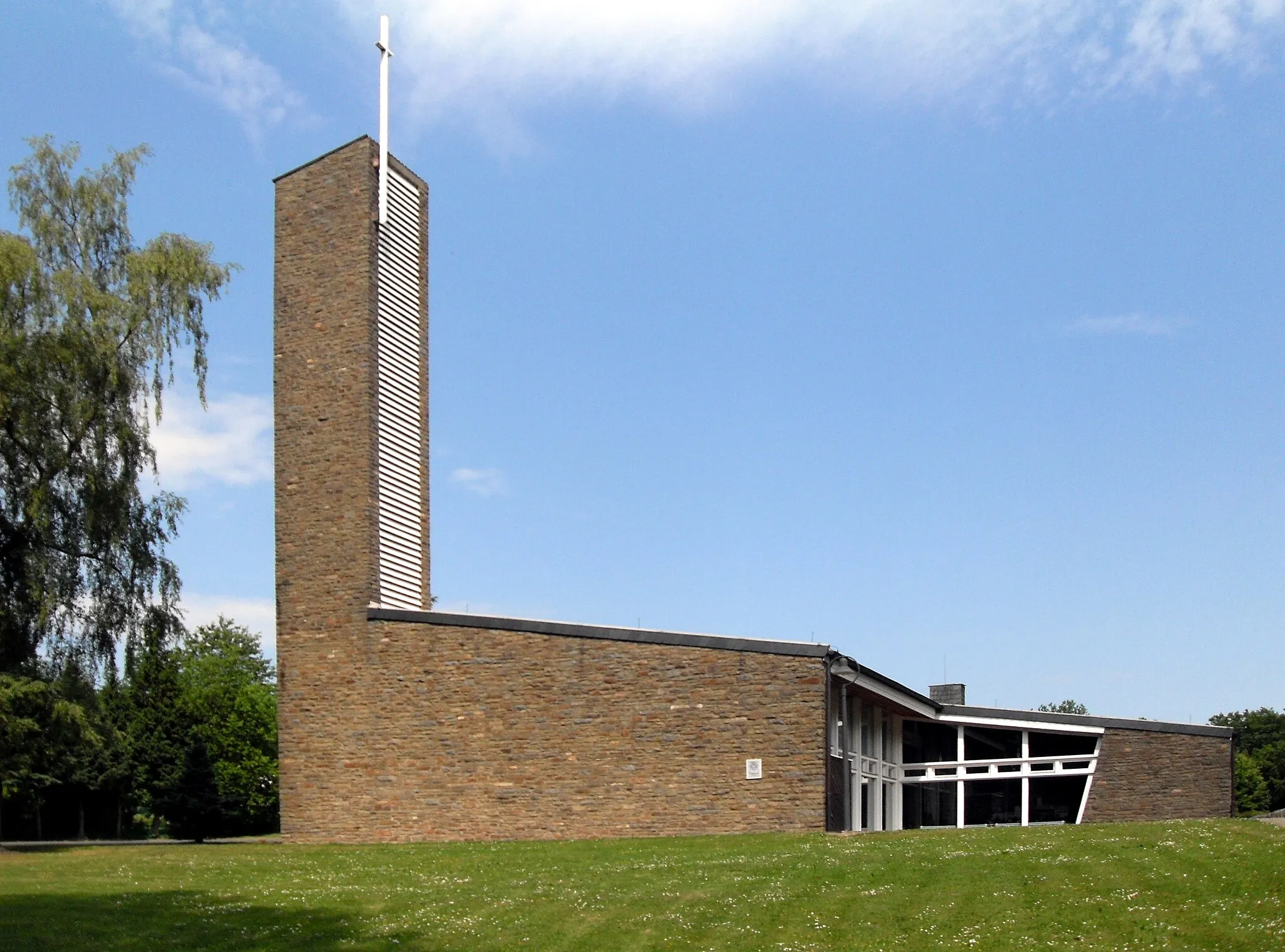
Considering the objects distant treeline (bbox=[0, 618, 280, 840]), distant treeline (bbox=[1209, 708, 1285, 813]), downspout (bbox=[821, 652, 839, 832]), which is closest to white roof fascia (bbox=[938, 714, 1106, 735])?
downspout (bbox=[821, 652, 839, 832])

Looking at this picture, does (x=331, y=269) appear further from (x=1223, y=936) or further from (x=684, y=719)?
(x=1223, y=936)

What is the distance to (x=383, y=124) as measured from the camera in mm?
29688

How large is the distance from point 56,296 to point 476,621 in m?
10.9

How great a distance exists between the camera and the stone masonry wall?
24.0 meters

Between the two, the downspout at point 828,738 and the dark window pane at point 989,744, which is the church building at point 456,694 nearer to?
the downspout at point 828,738

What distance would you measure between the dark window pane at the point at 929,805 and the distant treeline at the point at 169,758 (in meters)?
16.9

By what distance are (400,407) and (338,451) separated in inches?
72.6

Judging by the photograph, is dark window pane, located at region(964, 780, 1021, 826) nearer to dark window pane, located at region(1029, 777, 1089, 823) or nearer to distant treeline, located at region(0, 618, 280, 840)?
dark window pane, located at region(1029, 777, 1089, 823)

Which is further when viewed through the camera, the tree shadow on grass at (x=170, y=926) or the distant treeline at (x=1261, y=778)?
the distant treeline at (x=1261, y=778)

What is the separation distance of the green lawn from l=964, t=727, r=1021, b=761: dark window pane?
1088cm

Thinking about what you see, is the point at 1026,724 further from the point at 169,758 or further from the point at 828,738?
the point at 169,758

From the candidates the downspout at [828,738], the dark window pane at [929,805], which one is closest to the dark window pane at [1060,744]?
the dark window pane at [929,805]

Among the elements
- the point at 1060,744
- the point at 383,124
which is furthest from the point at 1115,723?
the point at 383,124

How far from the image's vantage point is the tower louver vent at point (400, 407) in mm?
28203
